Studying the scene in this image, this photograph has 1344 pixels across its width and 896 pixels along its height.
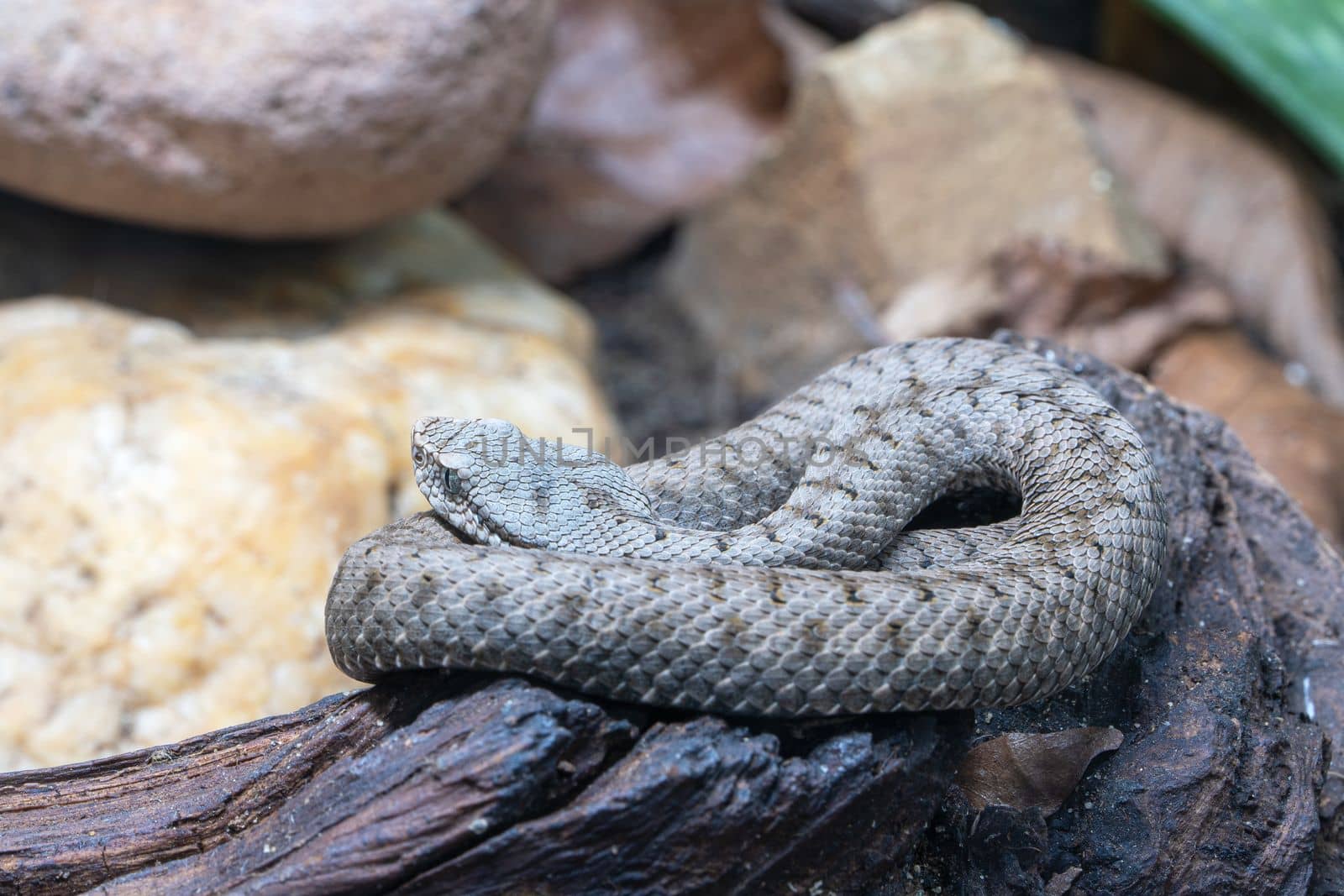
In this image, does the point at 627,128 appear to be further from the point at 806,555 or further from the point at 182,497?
the point at 806,555

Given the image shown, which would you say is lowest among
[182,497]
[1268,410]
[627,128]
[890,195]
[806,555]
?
[1268,410]

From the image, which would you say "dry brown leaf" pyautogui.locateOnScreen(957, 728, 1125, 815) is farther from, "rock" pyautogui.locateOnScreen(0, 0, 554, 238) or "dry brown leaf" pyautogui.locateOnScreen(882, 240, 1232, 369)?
"rock" pyautogui.locateOnScreen(0, 0, 554, 238)

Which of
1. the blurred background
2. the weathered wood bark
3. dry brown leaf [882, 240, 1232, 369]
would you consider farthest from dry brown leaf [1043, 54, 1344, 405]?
the weathered wood bark

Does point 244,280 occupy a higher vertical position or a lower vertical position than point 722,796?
higher

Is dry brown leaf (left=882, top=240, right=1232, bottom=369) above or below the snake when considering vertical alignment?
below

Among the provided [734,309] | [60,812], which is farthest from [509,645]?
[734,309]

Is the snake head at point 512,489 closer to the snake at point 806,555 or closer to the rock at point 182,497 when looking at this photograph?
the snake at point 806,555

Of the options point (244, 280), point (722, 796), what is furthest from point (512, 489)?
point (244, 280)
